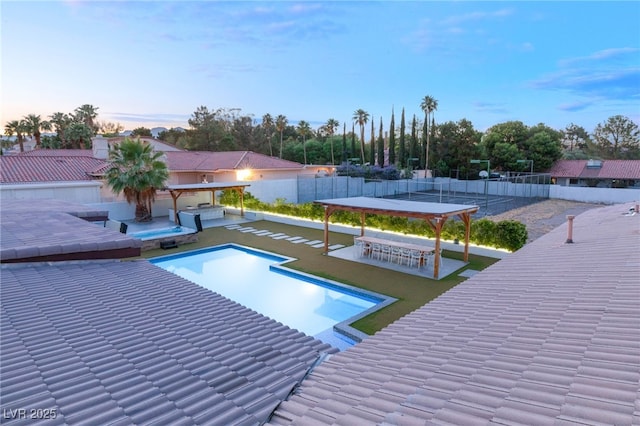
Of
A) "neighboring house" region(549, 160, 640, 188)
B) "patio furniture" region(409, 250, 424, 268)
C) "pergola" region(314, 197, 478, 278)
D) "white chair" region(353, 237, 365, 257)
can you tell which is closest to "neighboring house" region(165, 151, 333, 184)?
"pergola" region(314, 197, 478, 278)

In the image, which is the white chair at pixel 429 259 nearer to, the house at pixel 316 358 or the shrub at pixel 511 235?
the shrub at pixel 511 235

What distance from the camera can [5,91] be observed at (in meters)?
13.7

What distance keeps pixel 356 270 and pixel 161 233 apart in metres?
10.4

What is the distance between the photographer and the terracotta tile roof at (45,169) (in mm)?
20141

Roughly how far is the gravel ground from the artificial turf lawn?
818 cm

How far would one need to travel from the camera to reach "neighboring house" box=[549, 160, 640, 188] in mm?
36844

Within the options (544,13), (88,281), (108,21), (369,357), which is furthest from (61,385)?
(544,13)

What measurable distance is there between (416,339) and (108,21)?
16131 millimetres

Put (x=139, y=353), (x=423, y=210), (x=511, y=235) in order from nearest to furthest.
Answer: (x=139, y=353)
(x=423, y=210)
(x=511, y=235)

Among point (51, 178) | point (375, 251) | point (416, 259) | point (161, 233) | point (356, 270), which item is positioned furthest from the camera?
point (51, 178)

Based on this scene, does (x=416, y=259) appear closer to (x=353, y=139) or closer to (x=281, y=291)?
(x=281, y=291)

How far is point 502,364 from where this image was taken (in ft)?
8.99

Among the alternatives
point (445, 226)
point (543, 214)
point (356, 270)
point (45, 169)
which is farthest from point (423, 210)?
point (45, 169)

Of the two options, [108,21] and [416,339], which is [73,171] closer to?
[108,21]
